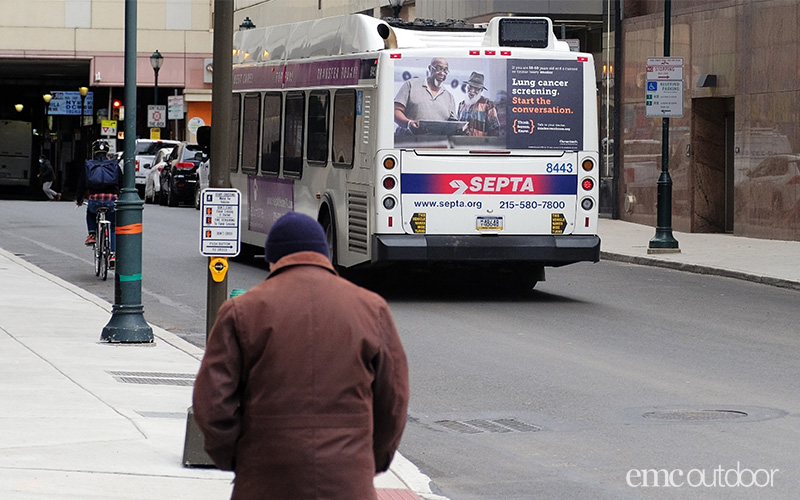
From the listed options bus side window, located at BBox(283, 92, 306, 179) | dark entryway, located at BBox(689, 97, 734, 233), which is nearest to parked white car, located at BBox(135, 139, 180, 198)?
dark entryway, located at BBox(689, 97, 734, 233)

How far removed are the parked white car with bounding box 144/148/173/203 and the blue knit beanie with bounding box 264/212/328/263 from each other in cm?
3858

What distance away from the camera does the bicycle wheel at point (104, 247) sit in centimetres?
1927

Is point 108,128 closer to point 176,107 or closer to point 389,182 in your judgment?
point 176,107

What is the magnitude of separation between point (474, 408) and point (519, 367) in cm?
182

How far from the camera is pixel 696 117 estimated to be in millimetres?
29469

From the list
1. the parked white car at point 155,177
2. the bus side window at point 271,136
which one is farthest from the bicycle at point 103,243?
the parked white car at point 155,177

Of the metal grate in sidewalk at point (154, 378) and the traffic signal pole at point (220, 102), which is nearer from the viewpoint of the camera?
the traffic signal pole at point (220, 102)

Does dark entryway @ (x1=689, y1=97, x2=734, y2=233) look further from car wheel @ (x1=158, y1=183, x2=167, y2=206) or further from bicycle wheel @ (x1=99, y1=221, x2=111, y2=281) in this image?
car wheel @ (x1=158, y1=183, x2=167, y2=206)

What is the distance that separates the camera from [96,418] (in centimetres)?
927

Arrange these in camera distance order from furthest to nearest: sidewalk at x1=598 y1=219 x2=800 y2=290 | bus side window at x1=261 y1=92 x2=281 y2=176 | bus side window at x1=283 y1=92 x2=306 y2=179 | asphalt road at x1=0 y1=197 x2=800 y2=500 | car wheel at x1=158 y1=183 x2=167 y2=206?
car wheel at x1=158 y1=183 x2=167 y2=206 → sidewalk at x1=598 y1=219 x2=800 y2=290 → bus side window at x1=261 y1=92 x2=281 y2=176 → bus side window at x1=283 y1=92 x2=306 y2=179 → asphalt road at x1=0 y1=197 x2=800 y2=500

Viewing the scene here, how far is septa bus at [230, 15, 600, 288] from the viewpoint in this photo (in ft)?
53.8

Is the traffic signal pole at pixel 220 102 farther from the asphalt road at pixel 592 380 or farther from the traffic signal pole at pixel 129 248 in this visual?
the traffic signal pole at pixel 129 248

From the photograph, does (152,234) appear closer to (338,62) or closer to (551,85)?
(338,62)

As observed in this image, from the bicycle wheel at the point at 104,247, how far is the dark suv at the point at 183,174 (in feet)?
68.3
